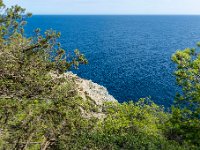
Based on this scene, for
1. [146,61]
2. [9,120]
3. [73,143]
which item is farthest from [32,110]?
[146,61]

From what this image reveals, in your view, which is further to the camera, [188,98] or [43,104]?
[188,98]

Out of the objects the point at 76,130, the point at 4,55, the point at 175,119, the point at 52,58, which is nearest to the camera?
the point at 4,55

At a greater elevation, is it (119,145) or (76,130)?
(76,130)

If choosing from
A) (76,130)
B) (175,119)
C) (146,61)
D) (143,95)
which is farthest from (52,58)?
(146,61)

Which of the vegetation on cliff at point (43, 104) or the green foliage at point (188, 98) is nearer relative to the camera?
the vegetation on cliff at point (43, 104)

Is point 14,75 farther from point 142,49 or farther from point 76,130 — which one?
point 142,49

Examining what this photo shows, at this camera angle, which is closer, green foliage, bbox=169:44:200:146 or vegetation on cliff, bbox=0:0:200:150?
vegetation on cliff, bbox=0:0:200:150

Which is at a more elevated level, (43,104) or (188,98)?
(43,104)

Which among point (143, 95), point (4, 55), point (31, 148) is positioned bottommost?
point (143, 95)

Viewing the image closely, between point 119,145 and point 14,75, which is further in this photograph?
point 119,145

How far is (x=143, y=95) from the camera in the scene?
208 feet

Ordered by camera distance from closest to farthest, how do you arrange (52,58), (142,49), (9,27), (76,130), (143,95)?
(76,130)
(52,58)
(9,27)
(143,95)
(142,49)

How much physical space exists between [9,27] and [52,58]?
21.9 feet

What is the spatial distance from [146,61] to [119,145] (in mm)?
79815
